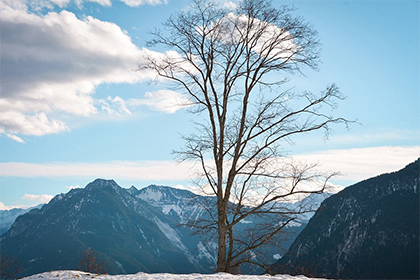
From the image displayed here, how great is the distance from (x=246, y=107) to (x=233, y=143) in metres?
1.66

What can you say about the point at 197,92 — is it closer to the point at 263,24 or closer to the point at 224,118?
the point at 224,118

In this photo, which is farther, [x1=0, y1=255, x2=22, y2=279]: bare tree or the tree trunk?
[x1=0, y1=255, x2=22, y2=279]: bare tree

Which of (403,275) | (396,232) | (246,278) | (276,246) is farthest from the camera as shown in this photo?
(396,232)

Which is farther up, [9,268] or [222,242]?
[222,242]

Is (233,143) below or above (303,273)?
above

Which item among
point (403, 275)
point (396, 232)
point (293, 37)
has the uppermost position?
point (293, 37)

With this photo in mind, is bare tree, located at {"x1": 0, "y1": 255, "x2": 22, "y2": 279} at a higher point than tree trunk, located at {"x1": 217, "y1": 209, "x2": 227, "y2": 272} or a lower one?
lower

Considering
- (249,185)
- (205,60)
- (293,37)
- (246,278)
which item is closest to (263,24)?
(293,37)

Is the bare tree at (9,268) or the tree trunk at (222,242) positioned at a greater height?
the tree trunk at (222,242)

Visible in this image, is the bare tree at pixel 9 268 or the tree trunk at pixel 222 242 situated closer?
the tree trunk at pixel 222 242

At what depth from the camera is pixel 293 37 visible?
46.9ft

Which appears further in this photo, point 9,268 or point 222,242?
point 9,268

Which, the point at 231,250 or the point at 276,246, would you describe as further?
the point at 231,250

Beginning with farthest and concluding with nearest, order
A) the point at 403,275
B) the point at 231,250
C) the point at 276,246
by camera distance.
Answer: the point at 403,275, the point at 231,250, the point at 276,246
